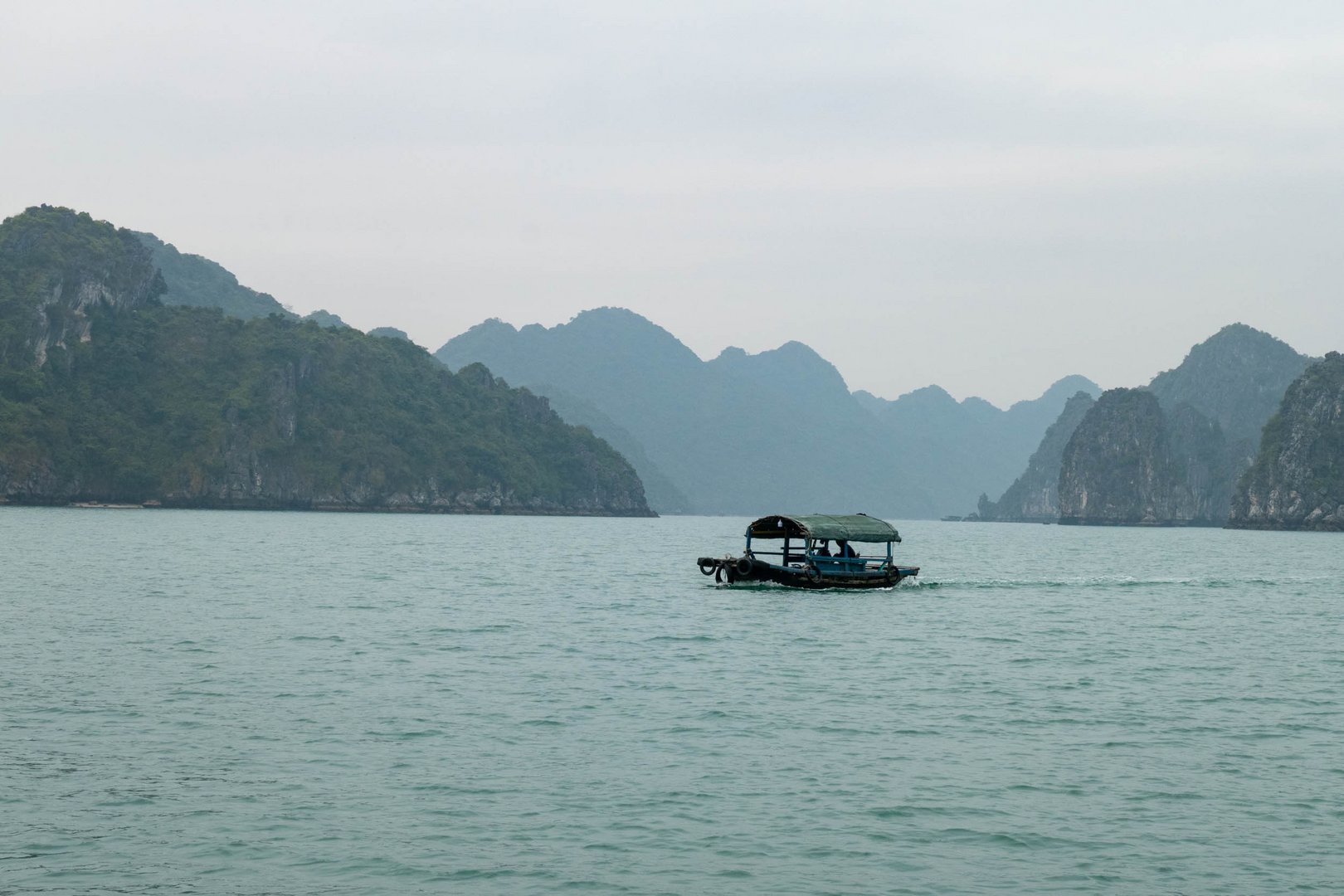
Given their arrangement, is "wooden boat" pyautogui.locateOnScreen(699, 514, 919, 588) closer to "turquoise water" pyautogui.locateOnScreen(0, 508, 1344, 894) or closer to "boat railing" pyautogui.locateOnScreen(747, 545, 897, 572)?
"boat railing" pyautogui.locateOnScreen(747, 545, 897, 572)

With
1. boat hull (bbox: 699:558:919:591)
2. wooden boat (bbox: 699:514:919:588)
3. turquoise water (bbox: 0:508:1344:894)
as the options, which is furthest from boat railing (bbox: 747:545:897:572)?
turquoise water (bbox: 0:508:1344:894)

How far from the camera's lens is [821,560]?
61.2m

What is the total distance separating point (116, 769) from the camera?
21219 mm

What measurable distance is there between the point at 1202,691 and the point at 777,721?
39.7ft

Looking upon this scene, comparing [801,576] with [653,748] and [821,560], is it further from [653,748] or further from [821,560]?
[653,748]

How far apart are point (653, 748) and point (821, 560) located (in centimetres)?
3760

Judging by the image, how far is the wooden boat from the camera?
195 ft

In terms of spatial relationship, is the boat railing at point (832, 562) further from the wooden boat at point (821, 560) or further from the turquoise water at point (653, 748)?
the turquoise water at point (653, 748)

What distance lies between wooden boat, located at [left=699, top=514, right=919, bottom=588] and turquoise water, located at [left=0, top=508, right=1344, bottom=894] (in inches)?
242

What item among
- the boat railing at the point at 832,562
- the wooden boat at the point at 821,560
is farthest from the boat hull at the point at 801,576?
the boat railing at the point at 832,562

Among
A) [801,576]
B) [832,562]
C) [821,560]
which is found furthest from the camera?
[832,562]

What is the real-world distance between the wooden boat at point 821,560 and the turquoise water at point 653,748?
6.13 meters

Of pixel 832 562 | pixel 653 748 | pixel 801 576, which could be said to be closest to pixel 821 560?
pixel 832 562

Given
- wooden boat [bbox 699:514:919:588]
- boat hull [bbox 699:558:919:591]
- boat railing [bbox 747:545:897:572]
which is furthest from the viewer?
boat railing [bbox 747:545:897:572]
